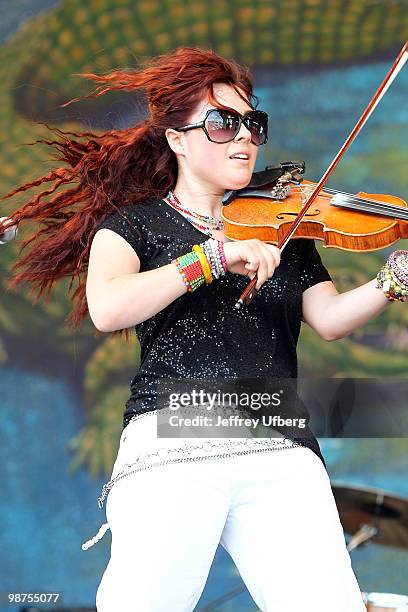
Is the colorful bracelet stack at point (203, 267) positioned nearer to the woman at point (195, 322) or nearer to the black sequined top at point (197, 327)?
the woman at point (195, 322)

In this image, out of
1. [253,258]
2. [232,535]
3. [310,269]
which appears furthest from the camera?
[310,269]

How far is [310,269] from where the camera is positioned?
2227mm

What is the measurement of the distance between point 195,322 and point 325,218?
1.15 feet

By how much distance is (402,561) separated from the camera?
11.2 ft

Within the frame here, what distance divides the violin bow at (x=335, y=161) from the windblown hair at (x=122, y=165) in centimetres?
33

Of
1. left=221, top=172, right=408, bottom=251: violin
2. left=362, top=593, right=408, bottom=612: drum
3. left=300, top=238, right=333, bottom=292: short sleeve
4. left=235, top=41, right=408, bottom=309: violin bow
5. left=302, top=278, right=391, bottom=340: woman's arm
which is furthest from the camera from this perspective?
left=362, top=593, right=408, bottom=612: drum

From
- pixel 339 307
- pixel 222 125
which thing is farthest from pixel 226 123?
pixel 339 307

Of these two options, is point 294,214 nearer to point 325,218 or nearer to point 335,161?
point 325,218

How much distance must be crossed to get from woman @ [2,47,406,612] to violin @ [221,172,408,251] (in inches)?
2.8

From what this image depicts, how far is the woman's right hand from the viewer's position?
71.7 inches

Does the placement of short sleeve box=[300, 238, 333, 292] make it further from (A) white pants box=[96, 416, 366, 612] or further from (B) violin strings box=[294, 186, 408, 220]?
(A) white pants box=[96, 416, 366, 612]

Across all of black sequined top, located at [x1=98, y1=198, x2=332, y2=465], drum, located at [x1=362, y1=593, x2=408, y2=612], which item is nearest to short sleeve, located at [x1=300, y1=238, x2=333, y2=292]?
black sequined top, located at [x1=98, y1=198, x2=332, y2=465]

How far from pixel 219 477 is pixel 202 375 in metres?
0.22

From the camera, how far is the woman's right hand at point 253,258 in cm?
182
